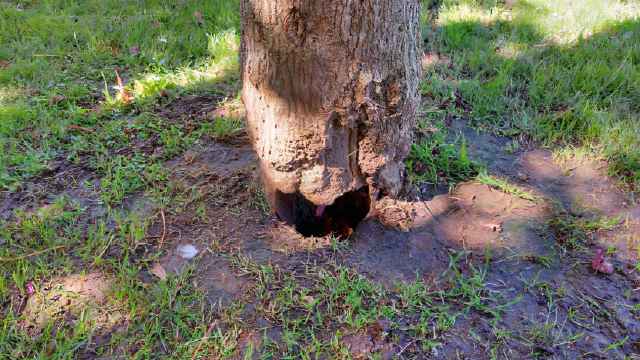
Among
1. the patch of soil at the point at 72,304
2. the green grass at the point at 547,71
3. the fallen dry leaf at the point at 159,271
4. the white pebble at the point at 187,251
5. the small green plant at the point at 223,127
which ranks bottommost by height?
the patch of soil at the point at 72,304

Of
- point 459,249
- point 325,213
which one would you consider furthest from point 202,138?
point 459,249

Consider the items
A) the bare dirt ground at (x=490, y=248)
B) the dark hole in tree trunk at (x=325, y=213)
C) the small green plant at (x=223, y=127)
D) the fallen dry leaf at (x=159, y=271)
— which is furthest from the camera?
the small green plant at (x=223, y=127)

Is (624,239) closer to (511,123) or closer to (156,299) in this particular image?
(511,123)

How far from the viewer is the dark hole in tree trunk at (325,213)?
2.64 m

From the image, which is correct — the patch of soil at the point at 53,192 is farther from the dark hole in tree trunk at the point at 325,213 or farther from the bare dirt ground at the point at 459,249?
the dark hole in tree trunk at the point at 325,213

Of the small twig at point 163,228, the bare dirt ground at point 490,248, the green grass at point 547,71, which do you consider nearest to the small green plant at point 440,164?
the bare dirt ground at point 490,248

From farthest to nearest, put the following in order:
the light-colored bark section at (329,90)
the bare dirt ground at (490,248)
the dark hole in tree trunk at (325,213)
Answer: the dark hole in tree trunk at (325,213)
the bare dirt ground at (490,248)
the light-colored bark section at (329,90)

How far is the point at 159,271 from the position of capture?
2.36 meters

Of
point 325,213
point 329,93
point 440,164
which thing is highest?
point 329,93

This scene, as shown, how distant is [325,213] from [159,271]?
0.90m

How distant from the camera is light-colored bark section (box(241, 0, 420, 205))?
202 centimetres

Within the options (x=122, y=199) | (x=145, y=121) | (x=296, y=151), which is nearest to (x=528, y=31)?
(x=296, y=151)

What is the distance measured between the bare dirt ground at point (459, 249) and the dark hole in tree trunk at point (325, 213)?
0.09 meters

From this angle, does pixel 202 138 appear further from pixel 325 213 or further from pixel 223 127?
pixel 325 213
